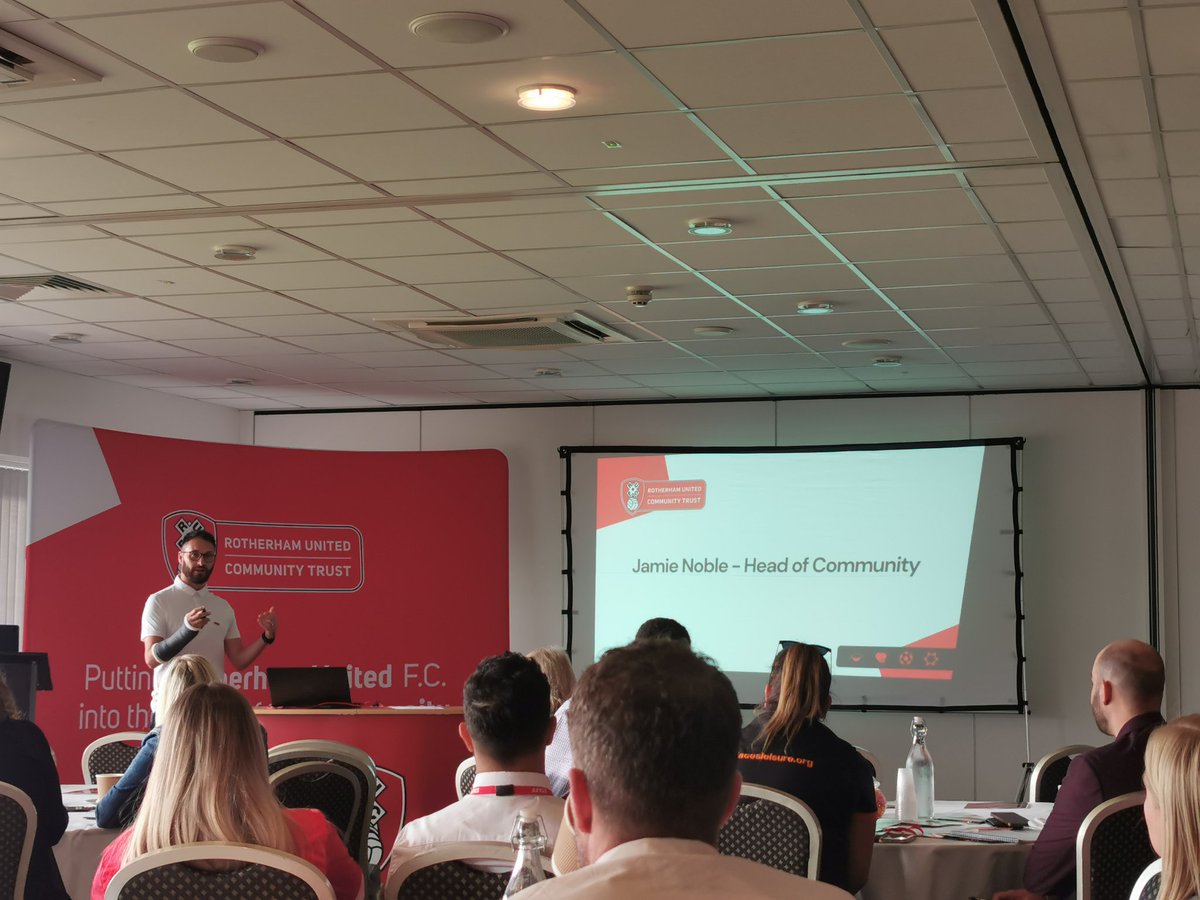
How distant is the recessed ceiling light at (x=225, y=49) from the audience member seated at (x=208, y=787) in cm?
174

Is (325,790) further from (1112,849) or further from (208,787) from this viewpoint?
(1112,849)

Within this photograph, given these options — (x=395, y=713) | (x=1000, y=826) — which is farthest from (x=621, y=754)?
(x=395, y=713)

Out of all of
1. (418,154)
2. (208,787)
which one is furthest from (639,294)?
(208,787)

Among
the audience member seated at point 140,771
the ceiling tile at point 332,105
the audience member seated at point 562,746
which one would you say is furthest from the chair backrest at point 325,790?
the ceiling tile at point 332,105

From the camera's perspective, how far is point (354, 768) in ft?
16.7

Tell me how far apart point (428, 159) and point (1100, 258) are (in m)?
3.23

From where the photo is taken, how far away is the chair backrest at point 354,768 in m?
5.11

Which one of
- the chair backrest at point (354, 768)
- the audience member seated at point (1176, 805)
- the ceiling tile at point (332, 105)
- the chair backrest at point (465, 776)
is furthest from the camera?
the chair backrest at point (465, 776)

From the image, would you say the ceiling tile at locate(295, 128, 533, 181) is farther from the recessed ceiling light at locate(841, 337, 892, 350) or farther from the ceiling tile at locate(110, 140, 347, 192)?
the recessed ceiling light at locate(841, 337, 892, 350)

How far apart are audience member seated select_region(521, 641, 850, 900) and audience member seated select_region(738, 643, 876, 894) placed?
9.19 feet

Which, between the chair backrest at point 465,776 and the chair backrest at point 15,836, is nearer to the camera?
the chair backrest at point 15,836

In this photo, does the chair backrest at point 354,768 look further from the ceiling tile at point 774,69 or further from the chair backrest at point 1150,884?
the chair backrest at point 1150,884

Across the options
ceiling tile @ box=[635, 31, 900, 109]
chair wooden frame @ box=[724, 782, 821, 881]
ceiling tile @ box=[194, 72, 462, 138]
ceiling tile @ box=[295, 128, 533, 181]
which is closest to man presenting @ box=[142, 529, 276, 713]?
ceiling tile @ box=[295, 128, 533, 181]

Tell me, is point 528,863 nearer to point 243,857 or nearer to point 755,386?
point 243,857
